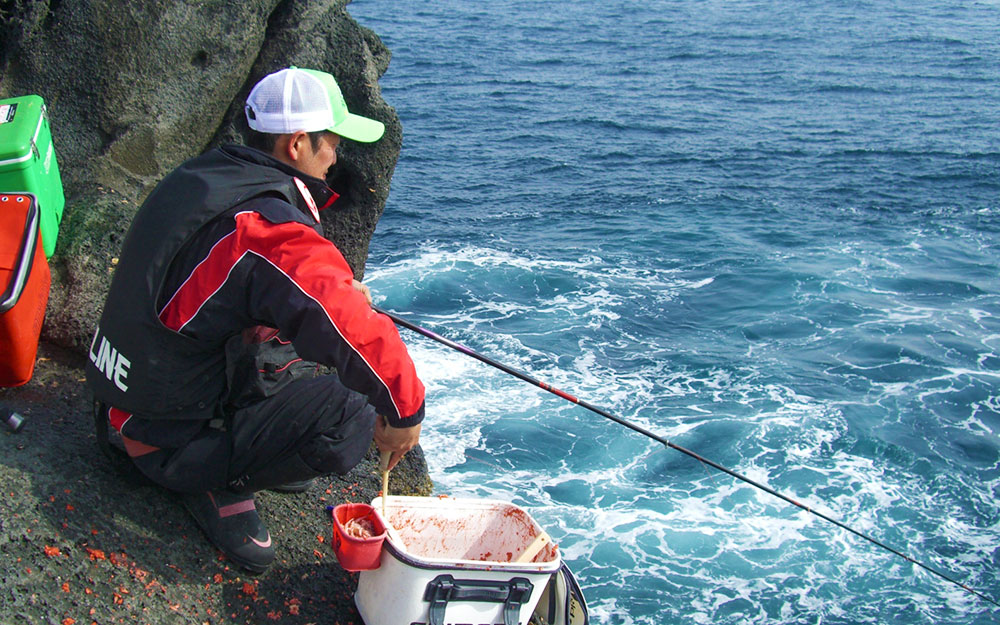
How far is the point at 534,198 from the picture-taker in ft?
54.3

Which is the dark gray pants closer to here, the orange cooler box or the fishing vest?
the fishing vest

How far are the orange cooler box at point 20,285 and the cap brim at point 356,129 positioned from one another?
183cm

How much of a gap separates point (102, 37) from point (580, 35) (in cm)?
2678

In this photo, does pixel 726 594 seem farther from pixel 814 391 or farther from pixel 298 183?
pixel 298 183

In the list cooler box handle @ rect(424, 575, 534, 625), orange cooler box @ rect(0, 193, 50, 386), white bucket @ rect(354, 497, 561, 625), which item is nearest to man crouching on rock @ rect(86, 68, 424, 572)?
white bucket @ rect(354, 497, 561, 625)

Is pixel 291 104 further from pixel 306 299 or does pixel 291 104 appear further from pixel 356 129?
pixel 306 299

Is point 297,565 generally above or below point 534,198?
above

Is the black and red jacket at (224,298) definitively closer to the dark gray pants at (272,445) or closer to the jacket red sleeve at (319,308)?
the jacket red sleeve at (319,308)

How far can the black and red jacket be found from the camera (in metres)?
3.02

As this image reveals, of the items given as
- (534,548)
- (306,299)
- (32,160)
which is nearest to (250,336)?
(306,299)

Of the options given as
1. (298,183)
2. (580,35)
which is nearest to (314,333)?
(298,183)

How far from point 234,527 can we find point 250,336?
2.87 feet

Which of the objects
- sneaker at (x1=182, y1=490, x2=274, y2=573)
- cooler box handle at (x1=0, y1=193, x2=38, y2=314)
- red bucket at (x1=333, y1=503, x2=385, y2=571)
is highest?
cooler box handle at (x1=0, y1=193, x2=38, y2=314)

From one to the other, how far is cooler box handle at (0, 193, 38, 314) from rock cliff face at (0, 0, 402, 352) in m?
0.86
